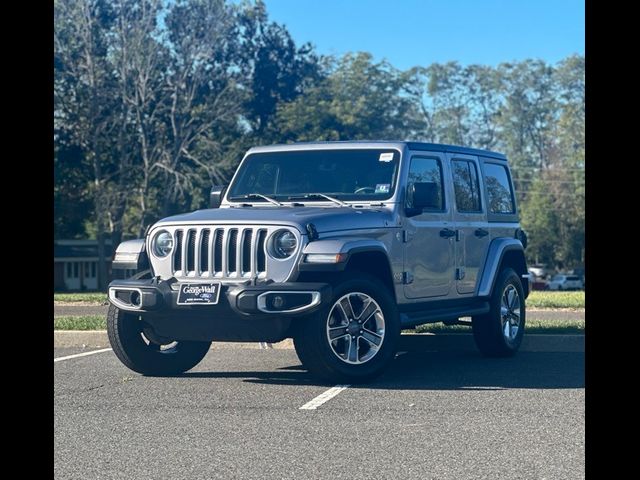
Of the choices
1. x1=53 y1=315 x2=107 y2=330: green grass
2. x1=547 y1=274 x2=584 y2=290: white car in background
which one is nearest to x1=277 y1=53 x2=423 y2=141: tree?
x1=547 y1=274 x2=584 y2=290: white car in background

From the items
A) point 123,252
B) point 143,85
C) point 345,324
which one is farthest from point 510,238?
point 143,85

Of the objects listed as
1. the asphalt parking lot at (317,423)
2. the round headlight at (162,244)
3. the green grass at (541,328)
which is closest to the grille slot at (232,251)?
the round headlight at (162,244)

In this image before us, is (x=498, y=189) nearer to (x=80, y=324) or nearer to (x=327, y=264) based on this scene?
(x=327, y=264)

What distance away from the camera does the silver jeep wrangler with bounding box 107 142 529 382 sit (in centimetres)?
962

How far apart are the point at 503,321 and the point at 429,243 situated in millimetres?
1548

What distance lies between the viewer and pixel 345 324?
9.84 metres

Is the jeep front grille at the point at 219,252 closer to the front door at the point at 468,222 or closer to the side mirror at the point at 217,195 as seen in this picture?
the side mirror at the point at 217,195

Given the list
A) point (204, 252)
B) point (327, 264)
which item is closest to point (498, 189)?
point (327, 264)

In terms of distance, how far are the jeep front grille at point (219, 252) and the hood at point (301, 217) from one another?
8cm
